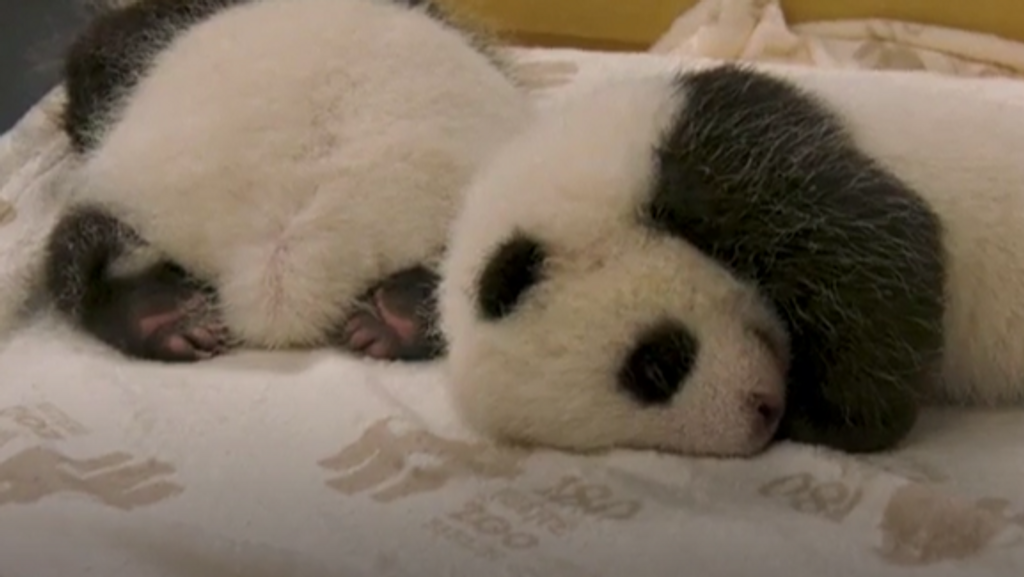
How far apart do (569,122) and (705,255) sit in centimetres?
15

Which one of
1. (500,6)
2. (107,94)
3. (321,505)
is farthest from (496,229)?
(500,6)

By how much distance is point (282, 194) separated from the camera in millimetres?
1105

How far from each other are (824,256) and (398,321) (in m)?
0.34

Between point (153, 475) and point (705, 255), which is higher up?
point (705, 255)

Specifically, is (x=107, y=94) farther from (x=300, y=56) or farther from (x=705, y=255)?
(x=705, y=255)

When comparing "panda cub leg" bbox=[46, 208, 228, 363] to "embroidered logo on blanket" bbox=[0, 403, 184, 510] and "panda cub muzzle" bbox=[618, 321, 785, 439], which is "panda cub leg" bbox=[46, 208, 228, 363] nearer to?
"embroidered logo on blanket" bbox=[0, 403, 184, 510]

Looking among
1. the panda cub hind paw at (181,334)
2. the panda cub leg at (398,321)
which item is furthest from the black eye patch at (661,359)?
the panda cub hind paw at (181,334)

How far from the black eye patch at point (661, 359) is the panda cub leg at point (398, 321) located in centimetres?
22

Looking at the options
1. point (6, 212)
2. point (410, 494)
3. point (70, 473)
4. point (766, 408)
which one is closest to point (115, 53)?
point (6, 212)

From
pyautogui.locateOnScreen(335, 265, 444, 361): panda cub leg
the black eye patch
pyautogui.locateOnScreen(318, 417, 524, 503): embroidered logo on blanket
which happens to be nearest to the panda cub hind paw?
pyautogui.locateOnScreen(335, 265, 444, 361): panda cub leg

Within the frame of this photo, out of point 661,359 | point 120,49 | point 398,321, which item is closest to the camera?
point 661,359

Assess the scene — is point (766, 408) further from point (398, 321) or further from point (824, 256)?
point (398, 321)

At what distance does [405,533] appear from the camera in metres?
0.83

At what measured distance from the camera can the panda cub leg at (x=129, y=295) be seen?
43.6 inches
